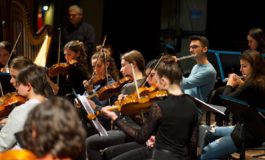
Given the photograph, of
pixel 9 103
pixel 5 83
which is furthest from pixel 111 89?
pixel 9 103

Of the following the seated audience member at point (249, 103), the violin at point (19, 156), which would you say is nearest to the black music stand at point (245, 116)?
the seated audience member at point (249, 103)

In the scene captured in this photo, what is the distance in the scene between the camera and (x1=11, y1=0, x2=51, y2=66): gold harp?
629 cm

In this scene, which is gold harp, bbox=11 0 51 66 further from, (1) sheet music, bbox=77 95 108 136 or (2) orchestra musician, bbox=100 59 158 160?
(1) sheet music, bbox=77 95 108 136

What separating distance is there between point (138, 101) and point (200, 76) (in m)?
1.17

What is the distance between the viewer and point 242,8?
8477 millimetres

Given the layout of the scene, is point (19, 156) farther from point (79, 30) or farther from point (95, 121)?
point (79, 30)

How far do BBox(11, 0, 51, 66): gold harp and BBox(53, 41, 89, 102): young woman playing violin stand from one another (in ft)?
2.22

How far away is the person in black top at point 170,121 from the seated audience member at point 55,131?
148 centimetres

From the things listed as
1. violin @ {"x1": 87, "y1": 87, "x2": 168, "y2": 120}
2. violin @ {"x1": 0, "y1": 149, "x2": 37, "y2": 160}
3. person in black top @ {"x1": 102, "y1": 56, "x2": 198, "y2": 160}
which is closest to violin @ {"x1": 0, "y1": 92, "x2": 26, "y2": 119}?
violin @ {"x1": 87, "y1": 87, "x2": 168, "y2": 120}

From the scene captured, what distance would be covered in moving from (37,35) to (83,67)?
0.99 m

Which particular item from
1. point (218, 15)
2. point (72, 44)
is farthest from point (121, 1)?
point (72, 44)

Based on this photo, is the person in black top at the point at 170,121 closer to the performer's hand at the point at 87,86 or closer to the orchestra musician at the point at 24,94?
the orchestra musician at the point at 24,94

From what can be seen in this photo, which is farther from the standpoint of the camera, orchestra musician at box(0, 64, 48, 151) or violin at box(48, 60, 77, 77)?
violin at box(48, 60, 77, 77)

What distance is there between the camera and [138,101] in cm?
423
